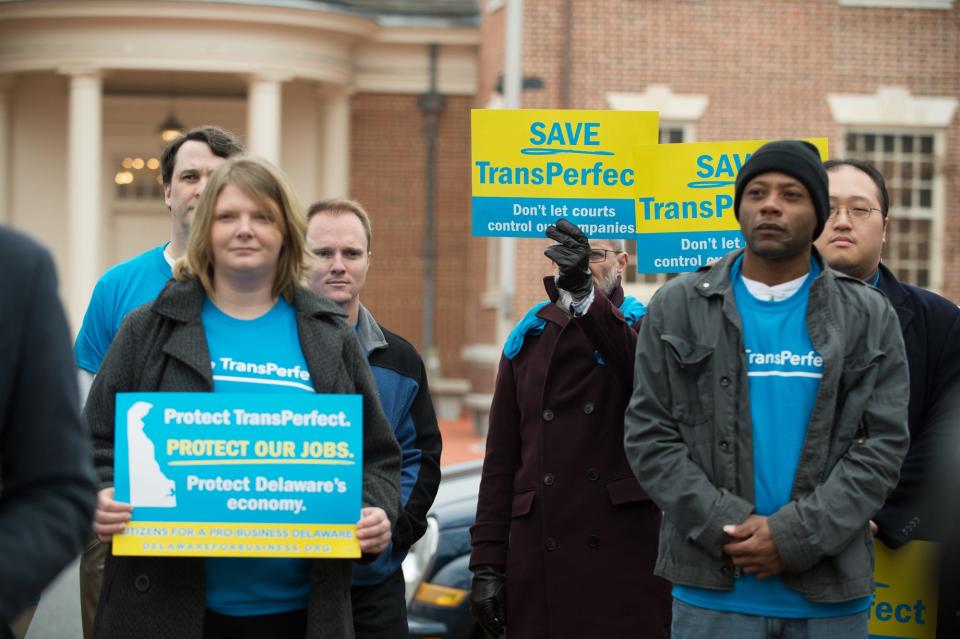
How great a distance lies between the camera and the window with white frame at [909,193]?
771 inches

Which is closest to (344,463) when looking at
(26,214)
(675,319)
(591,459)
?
(675,319)

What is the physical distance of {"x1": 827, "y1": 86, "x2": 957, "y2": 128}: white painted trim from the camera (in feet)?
→ 63.4

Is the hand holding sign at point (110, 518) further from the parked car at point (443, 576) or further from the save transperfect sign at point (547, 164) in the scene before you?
the parked car at point (443, 576)

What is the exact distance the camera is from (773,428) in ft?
11.8

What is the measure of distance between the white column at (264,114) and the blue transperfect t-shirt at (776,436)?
662 inches

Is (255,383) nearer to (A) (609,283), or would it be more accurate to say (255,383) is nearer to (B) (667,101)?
(A) (609,283)

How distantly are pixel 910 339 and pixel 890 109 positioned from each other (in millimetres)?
15963

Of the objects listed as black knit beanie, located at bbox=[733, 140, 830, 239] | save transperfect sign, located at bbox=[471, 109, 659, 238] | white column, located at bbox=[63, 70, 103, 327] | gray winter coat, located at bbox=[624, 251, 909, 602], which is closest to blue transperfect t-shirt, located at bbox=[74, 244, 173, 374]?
save transperfect sign, located at bbox=[471, 109, 659, 238]

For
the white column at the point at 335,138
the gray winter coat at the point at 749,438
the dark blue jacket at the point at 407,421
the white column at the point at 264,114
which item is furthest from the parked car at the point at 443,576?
the white column at the point at 335,138

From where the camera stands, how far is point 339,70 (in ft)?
68.8

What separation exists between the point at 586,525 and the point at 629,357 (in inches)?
22.4

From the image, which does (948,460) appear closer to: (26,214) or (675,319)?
(675,319)

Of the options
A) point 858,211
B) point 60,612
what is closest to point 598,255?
point 858,211

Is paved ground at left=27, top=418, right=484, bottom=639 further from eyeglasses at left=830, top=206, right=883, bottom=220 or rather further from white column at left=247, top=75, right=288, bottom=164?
white column at left=247, top=75, right=288, bottom=164
